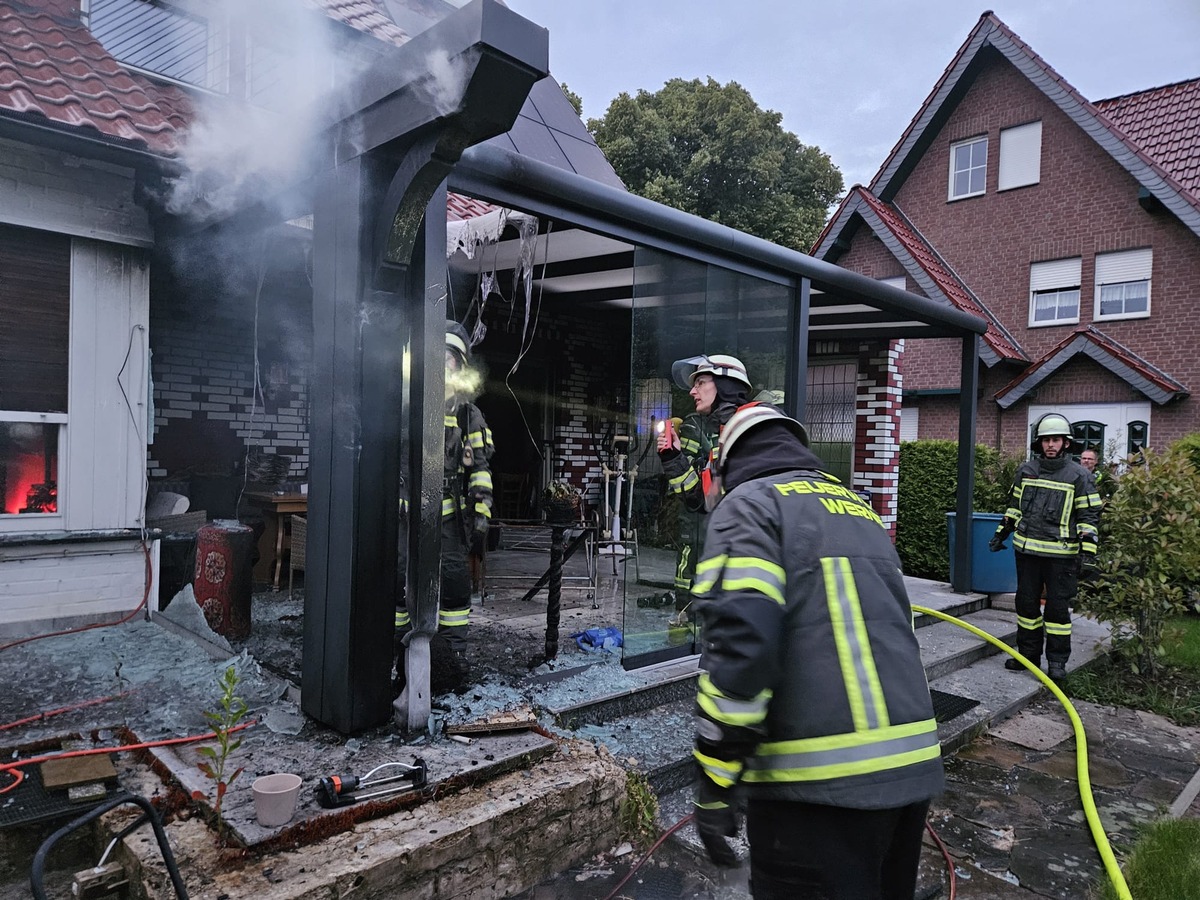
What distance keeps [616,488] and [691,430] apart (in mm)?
4389

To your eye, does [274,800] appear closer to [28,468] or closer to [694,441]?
[28,468]

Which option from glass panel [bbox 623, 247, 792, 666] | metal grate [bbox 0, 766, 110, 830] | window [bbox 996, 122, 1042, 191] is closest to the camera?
metal grate [bbox 0, 766, 110, 830]

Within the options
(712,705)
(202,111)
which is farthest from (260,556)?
(712,705)

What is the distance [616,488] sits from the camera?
9.98 m

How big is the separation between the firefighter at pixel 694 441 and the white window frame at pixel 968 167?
15201 mm

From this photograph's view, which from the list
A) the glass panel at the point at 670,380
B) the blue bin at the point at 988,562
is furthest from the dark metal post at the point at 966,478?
the glass panel at the point at 670,380

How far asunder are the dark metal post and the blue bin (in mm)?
80

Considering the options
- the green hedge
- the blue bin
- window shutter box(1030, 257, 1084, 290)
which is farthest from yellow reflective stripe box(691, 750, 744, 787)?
window shutter box(1030, 257, 1084, 290)

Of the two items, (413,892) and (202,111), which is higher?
(202,111)

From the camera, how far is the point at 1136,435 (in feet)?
45.6

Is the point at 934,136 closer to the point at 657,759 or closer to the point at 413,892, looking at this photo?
the point at 657,759

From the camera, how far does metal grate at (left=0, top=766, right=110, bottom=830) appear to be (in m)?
2.78

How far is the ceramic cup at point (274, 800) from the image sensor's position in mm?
2635

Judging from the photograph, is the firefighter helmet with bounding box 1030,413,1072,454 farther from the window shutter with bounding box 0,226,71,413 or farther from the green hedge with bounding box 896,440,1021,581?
the window shutter with bounding box 0,226,71,413
